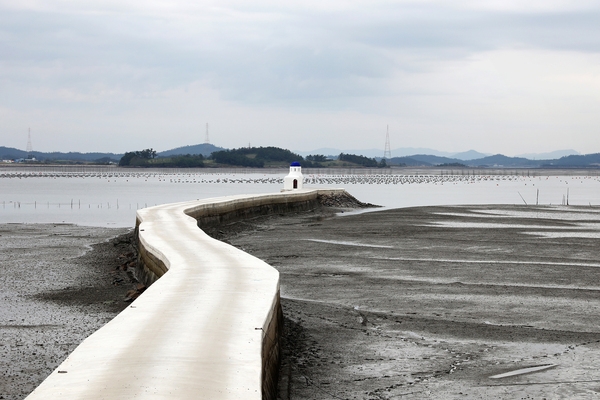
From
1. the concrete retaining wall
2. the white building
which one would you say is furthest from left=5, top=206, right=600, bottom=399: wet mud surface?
the white building

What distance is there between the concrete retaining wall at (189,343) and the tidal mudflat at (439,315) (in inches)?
36.4

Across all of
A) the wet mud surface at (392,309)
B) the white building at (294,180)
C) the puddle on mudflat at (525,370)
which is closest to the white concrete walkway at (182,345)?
the wet mud surface at (392,309)

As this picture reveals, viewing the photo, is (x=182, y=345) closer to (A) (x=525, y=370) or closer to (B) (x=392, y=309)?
(A) (x=525, y=370)

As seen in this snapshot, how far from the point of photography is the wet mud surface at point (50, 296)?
1086cm

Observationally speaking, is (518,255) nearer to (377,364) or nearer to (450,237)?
(450,237)

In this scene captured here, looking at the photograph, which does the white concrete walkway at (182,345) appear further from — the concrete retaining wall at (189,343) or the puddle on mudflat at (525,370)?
the puddle on mudflat at (525,370)

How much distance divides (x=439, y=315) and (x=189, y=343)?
20.9 feet

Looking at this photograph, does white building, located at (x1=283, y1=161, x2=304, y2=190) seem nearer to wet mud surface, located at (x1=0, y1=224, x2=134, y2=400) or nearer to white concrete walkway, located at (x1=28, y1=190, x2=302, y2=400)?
wet mud surface, located at (x1=0, y1=224, x2=134, y2=400)

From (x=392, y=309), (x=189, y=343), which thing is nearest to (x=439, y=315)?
(x=392, y=309)

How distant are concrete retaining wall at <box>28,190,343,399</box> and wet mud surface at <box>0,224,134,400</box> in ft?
4.89

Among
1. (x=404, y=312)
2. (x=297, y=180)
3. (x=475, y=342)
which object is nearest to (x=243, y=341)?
(x=475, y=342)

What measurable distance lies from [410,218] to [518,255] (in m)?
15.7

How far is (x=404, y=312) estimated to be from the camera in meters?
14.0

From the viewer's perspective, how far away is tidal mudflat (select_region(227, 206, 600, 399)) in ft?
32.5
